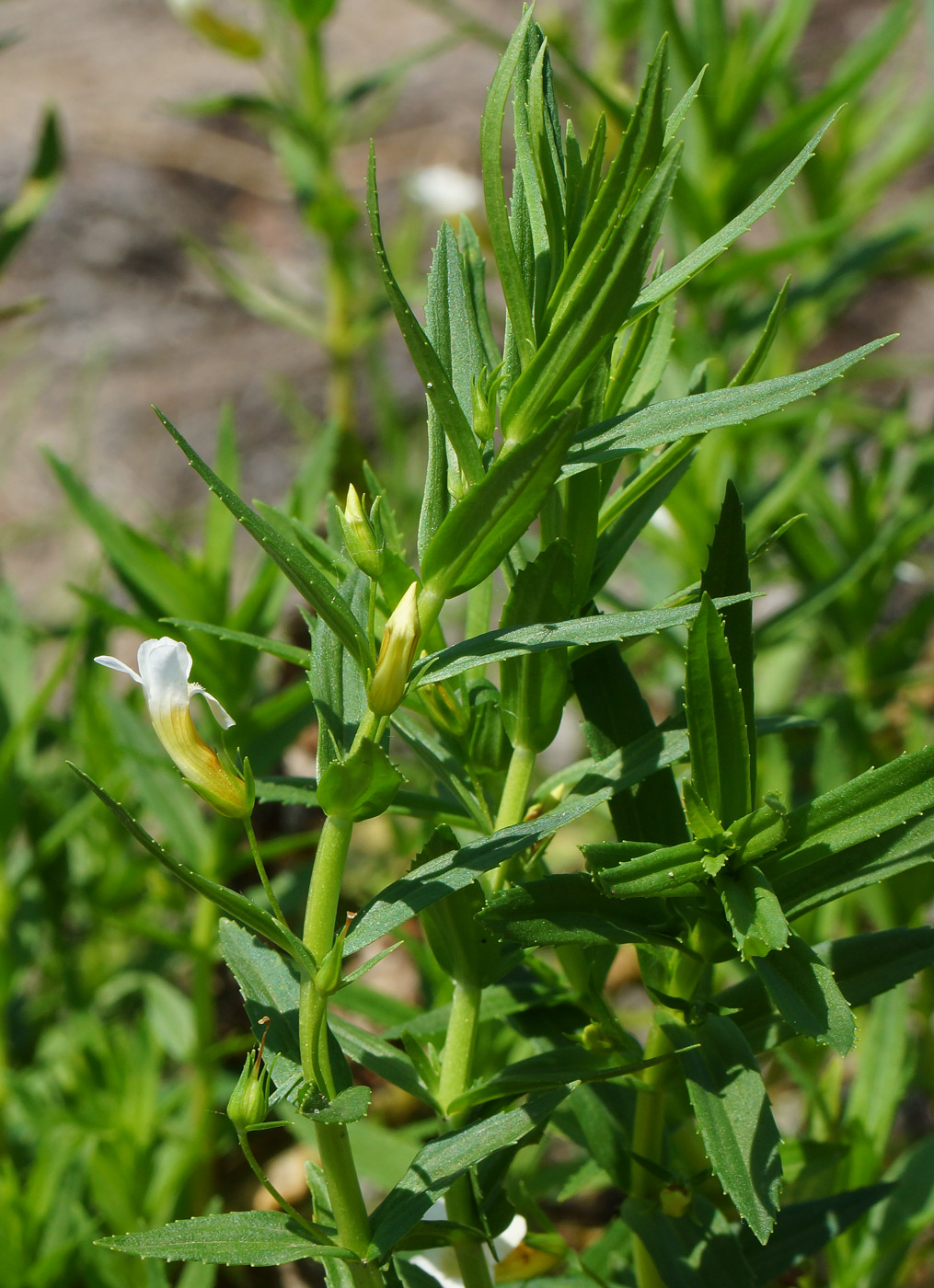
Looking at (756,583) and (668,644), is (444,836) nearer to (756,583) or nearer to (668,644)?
(668,644)

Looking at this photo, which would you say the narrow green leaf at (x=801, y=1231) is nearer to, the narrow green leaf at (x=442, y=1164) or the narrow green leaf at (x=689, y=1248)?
the narrow green leaf at (x=689, y=1248)

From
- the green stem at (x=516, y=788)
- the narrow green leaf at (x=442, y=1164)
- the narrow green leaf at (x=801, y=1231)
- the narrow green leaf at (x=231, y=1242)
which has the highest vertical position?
the green stem at (x=516, y=788)

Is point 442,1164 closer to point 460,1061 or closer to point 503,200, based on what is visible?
point 460,1061

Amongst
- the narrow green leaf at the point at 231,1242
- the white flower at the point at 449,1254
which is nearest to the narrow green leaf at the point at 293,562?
the narrow green leaf at the point at 231,1242

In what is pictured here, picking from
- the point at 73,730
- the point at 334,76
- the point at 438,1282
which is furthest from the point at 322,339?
the point at 334,76

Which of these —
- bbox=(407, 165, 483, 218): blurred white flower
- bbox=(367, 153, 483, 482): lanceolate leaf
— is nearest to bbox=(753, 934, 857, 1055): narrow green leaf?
bbox=(367, 153, 483, 482): lanceolate leaf
